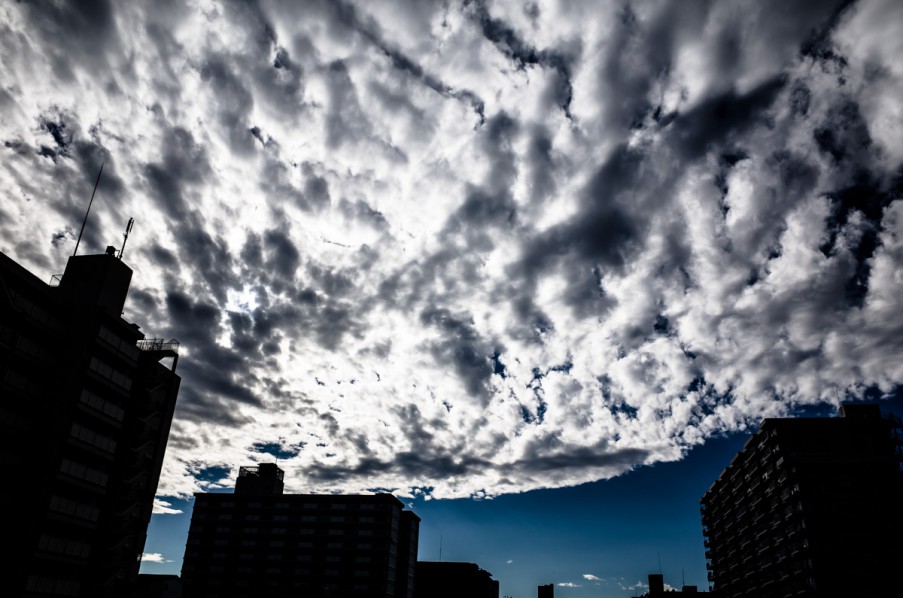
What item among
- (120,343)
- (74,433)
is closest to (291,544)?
(120,343)

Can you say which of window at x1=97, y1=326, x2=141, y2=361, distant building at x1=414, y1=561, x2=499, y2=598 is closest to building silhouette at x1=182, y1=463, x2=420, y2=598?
distant building at x1=414, y1=561, x2=499, y2=598

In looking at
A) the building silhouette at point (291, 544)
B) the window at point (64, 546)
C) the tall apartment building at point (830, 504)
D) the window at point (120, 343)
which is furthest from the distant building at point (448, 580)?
the window at point (120, 343)

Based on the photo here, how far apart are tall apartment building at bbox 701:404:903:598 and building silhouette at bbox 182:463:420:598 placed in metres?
76.5

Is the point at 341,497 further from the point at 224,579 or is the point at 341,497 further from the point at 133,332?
the point at 133,332

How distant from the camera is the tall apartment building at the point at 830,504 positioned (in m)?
77.0

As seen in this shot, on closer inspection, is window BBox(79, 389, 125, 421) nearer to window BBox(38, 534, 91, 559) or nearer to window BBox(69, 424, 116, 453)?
window BBox(69, 424, 116, 453)

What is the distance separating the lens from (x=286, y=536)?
12362cm

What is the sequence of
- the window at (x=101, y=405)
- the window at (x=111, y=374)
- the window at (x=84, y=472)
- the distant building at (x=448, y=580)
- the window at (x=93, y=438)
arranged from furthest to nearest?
the distant building at (x=448, y=580), the window at (x=111, y=374), the window at (x=101, y=405), the window at (x=93, y=438), the window at (x=84, y=472)

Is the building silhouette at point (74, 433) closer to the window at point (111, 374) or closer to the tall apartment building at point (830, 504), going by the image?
the window at point (111, 374)

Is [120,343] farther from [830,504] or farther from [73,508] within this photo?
[830,504]

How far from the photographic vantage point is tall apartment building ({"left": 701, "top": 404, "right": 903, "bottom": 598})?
77000mm

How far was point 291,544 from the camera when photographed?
122812mm

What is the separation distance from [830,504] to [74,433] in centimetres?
9751

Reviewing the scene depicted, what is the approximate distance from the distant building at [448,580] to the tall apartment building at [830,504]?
93470 millimetres
